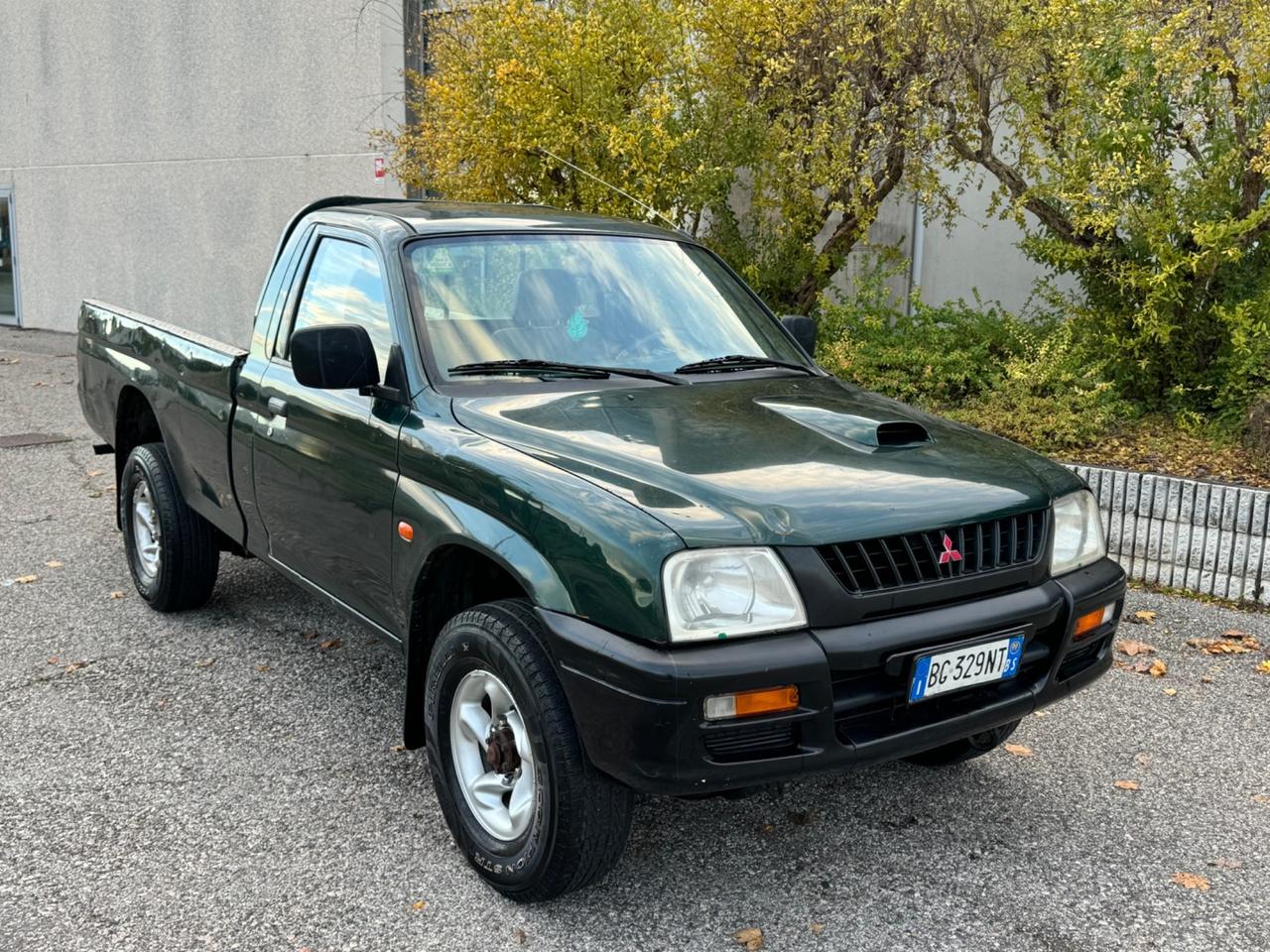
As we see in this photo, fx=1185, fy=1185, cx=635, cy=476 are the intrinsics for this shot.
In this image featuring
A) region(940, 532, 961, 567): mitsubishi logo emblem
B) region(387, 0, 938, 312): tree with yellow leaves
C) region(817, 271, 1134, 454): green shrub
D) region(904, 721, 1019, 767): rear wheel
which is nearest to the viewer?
region(940, 532, 961, 567): mitsubishi logo emblem

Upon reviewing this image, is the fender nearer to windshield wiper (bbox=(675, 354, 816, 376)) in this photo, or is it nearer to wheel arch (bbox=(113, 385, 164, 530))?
windshield wiper (bbox=(675, 354, 816, 376))

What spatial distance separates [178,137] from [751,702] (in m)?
15.4

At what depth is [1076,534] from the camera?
11.1 feet

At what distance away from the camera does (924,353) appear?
779cm

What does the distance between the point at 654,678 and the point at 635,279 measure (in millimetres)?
1924

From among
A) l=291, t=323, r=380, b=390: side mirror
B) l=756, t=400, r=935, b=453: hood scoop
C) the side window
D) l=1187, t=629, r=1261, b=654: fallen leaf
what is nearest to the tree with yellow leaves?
the side window

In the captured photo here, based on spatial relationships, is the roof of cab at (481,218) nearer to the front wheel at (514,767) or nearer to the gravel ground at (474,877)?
the front wheel at (514,767)

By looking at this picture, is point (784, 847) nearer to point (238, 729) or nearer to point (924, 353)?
point (238, 729)

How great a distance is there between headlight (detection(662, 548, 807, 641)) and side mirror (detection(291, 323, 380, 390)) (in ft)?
4.54

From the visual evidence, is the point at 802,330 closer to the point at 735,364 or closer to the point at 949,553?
the point at 735,364

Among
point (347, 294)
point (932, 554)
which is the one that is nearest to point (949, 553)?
point (932, 554)

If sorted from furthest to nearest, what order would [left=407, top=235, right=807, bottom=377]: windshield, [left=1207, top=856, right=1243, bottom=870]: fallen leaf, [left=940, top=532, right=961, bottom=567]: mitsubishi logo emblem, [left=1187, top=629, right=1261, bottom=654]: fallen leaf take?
[left=1187, top=629, right=1261, bottom=654]: fallen leaf → [left=407, top=235, right=807, bottom=377]: windshield → [left=1207, top=856, right=1243, bottom=870]: fallen leaf → [left=940, top=532, right=961, bottom=567]: mitsubishi logo emblem

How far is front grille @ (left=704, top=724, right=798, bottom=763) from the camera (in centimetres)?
271

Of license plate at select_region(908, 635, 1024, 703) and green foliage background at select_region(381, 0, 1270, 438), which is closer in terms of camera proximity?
license plate at select_region(908, 635, 1024, 703)
